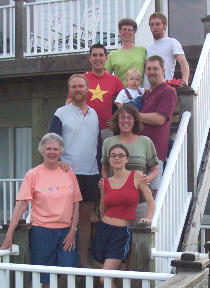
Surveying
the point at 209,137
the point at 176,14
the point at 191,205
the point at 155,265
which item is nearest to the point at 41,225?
the point at 155,265

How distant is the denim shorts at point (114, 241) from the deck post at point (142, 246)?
6.7 inches

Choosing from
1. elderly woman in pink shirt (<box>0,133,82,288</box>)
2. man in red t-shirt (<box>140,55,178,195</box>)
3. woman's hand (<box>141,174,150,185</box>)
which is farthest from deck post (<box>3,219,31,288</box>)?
man in red t-shirt (<box>140,55,178,195</box>)

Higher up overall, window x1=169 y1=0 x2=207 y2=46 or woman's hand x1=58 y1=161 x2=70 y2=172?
window x1=169 y1=0 x2=207 y2=46

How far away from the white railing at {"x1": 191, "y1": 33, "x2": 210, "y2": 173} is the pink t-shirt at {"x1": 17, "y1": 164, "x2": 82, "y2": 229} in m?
1.61

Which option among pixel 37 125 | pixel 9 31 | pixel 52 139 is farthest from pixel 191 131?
pixel 9 31

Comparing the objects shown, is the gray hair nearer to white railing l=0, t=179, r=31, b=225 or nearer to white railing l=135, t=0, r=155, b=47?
white railing l=135, t=0, r=155, b=47

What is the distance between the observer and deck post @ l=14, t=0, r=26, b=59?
31.6 feet

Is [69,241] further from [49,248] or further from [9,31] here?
[9,31]

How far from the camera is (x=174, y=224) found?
4988 millimetres

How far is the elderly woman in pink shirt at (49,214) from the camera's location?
456cm

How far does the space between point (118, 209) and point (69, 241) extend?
18.9 inches

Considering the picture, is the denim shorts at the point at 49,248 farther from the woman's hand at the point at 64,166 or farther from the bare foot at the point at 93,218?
the bare foot at the point at 93,218

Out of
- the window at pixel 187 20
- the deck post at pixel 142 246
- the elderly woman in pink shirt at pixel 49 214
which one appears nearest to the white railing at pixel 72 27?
the window at pixel 187 20

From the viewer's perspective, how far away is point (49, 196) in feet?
15.0
